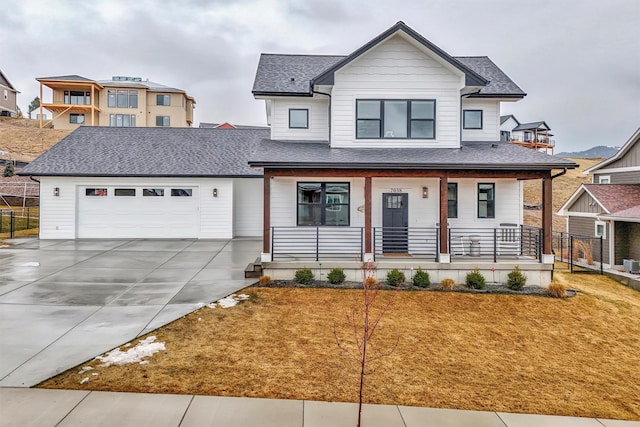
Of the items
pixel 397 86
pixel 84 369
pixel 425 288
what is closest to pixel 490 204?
pixel 425 288

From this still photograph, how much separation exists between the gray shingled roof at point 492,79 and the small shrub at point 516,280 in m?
6.55

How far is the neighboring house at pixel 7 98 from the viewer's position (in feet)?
171

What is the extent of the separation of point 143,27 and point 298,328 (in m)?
33.6

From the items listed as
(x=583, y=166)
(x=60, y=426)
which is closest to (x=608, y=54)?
(x=583, y=166)

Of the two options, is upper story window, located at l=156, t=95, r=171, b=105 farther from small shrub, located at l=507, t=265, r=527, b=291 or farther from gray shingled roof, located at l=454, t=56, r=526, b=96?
small shrub, located at l=507, t=265, r=527, b=291

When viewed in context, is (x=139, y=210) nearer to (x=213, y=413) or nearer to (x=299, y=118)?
(x=299, y=118)

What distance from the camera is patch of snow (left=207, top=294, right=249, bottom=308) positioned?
8.18 metres

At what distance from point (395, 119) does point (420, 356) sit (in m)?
8.28

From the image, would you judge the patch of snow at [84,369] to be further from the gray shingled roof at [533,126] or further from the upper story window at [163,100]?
the gray shingled roof at [533,126]

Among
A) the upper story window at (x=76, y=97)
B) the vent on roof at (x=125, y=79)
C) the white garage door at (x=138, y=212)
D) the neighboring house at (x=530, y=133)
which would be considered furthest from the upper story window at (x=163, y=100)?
the neighboring house at (x=530, y=133)

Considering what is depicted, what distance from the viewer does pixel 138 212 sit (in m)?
17.7

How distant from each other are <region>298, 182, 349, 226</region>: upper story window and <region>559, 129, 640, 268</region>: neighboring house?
42.7 feet

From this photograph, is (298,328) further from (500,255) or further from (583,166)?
(583,166)

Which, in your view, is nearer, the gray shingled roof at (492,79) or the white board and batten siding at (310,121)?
the gray shingled roof at (492,79)
